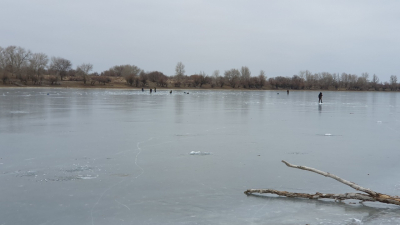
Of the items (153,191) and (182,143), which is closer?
(153,191)

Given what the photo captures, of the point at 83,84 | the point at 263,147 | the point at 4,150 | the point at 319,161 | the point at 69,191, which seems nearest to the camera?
the point at 69,191

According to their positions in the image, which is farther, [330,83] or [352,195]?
[330,83]

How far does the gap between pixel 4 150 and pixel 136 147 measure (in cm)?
266

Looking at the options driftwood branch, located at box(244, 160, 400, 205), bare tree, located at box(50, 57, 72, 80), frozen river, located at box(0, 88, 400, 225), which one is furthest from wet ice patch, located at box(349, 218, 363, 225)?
bare tree, located at box(50, 57, 72, 80)

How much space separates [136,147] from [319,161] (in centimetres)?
377

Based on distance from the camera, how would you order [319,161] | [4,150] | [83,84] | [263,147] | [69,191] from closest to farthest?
[69,191], [319,161], [4,150], [263,147], [83,84]

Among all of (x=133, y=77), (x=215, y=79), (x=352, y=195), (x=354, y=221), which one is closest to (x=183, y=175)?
(x=352, y=195)

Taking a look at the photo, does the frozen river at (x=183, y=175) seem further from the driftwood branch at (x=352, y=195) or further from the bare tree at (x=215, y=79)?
the bare tree at (x=215, y=79)

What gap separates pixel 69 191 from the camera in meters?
4.83

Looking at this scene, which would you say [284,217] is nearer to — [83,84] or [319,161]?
A: [319,161]

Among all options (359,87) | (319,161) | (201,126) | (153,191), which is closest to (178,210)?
(153,191)

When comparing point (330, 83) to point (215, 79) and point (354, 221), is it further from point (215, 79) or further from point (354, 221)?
point (354, 221)

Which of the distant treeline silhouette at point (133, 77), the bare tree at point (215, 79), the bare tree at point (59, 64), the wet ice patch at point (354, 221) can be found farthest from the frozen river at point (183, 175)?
the bare tree at point (59, 64)

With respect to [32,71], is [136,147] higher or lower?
lower
